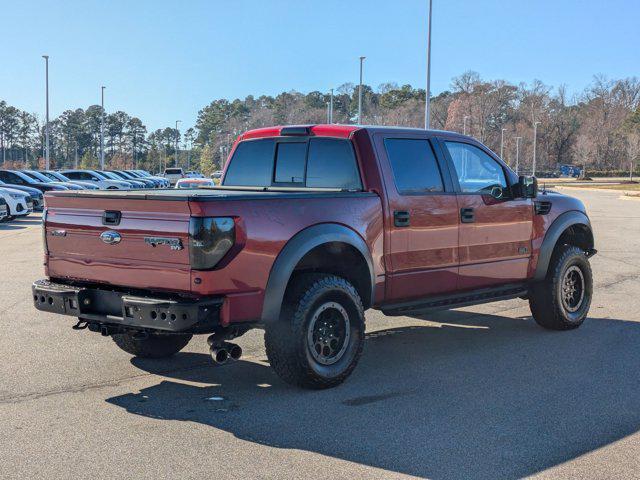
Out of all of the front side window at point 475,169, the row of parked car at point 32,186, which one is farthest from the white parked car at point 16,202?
the front side window at point 475,169

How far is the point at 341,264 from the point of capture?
613 centimetres

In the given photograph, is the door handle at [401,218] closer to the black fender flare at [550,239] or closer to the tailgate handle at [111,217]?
the black fender flare at [550,239]

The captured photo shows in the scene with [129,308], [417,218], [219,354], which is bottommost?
[219,354]

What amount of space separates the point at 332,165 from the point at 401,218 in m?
0.76

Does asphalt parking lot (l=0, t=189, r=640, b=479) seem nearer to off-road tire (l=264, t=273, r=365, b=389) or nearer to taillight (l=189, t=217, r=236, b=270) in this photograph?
off-road tire (l=264, t=273, r=365, b=389)

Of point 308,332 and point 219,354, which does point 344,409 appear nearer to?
point 308,332

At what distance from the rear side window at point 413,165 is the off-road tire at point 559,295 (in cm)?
196

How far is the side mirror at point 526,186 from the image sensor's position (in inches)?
293

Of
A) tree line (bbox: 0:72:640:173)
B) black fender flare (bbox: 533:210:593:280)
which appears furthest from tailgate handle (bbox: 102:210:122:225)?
tree line (bbox: 0:72:640:173)

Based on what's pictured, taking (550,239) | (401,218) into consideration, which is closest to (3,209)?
(550,239)

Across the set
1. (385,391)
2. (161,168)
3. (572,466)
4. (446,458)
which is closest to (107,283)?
(385,391)

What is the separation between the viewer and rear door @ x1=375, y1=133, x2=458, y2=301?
248 inches

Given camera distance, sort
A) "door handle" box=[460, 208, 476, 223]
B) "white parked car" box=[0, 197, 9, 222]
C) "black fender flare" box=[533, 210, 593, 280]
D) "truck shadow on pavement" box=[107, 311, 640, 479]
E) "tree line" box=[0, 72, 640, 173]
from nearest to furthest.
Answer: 1. "truck shadow on pavement" box=[107, 311, 640, 479]
2. "door handle" box=[460, 208, 476, 223]
3. "black fender flare" box=[533, 210, 593, 280]
4. "white parked car" box=[0, 197, 9, 222]
5. "tree line" box=[0, 72, 640, 173]

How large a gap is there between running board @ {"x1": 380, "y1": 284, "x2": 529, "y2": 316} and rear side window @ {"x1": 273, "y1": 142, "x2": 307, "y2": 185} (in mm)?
1396
